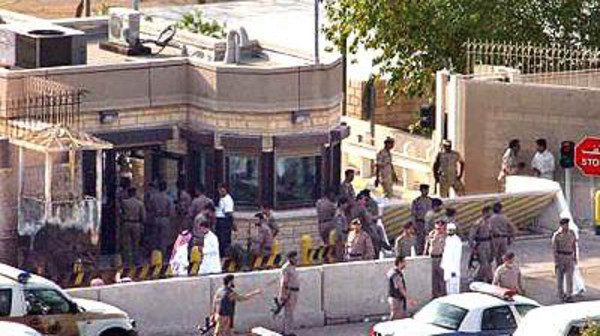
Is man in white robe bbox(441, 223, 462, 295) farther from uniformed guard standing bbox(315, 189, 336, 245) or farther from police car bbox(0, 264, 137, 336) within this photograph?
police car bbox(0, 264, 137, 336)

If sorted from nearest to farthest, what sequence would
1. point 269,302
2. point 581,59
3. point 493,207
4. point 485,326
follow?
point 485,326 < point 269,302 < point 493,207 < point 581,59

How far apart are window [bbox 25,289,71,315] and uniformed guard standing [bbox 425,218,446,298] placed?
710 cm

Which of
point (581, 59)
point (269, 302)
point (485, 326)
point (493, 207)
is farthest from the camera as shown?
point (581, 59)

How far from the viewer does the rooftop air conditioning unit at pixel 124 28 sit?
1983 inches

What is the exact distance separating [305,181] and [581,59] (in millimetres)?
7482

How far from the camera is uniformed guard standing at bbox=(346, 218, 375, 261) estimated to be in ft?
146

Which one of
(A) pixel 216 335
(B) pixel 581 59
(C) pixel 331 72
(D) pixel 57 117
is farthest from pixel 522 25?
(A) pixel 216 335

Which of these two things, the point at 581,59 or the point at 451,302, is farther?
the point at 581,59

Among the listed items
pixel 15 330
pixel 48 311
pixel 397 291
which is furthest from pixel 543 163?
pixel 15 330

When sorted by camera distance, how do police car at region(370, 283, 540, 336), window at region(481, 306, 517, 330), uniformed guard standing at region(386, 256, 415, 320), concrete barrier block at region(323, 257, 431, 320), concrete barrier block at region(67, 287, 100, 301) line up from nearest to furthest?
police car at region(370, 283, 540, 336)
window at region(481, 306, 517, 330)
concrete barrier block at region(67, 287, 100, 301)
uniformed guard standing at region(386, 256, 415, 320)
concrete barrier block at region(323, 257, 431, 320)

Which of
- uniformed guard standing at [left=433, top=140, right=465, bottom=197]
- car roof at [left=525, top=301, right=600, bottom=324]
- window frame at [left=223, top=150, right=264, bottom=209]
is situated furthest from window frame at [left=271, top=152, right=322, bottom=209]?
car roof at [left=525, top=301, right=600, bottom=324]

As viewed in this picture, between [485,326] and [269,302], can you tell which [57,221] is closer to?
[269,302]

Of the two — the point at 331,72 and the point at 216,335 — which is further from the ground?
the point at 331,72

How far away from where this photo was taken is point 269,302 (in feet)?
141
